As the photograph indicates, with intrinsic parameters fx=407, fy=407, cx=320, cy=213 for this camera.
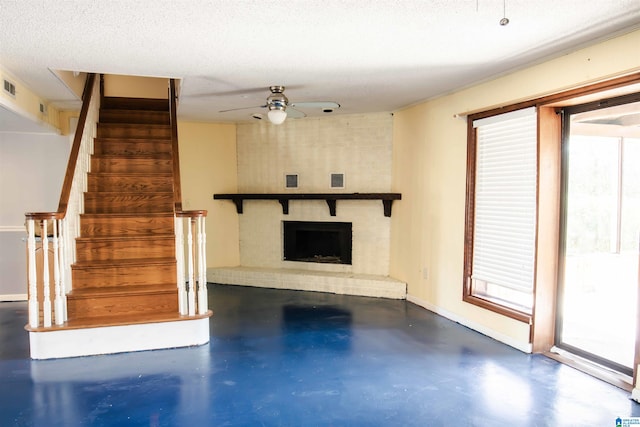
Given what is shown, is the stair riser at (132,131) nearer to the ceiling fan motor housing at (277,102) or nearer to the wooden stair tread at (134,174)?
the wooden stair tread at (134,174)

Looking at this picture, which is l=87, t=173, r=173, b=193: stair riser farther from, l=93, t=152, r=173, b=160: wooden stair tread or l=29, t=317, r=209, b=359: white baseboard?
l=29, t=317, r=209, b=359: white baseboard

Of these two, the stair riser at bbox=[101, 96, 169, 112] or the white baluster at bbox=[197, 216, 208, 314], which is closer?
the white baluster at bbox=[197, 216, 208, 314]

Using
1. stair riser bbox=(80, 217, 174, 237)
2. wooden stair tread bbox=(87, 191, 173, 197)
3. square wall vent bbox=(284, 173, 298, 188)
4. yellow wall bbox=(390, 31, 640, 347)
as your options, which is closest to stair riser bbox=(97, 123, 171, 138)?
wooden stair tread bbox=(87, 191, 173, 197)

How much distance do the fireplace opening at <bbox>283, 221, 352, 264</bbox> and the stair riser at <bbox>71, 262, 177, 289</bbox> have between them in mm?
2352

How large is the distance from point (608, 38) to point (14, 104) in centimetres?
490

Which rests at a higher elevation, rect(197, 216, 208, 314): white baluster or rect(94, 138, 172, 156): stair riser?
rect(94, 138, 172, 156): stair riser

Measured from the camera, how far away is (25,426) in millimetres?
2338

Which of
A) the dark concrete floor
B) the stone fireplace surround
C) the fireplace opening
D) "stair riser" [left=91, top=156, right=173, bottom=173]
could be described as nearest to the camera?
the dark concrete floor

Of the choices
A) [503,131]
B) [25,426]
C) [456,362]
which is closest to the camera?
[25,426]

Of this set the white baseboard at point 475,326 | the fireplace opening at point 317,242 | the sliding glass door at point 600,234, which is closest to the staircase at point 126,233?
the fireplace opening at point 317,242

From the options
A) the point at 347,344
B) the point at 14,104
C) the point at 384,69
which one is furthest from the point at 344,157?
the point at 14,104

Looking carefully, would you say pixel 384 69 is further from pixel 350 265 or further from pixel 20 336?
pixel 20 336

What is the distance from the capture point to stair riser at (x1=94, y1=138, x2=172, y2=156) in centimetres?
489

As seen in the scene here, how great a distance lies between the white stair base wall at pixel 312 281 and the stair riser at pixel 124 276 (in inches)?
79.5
